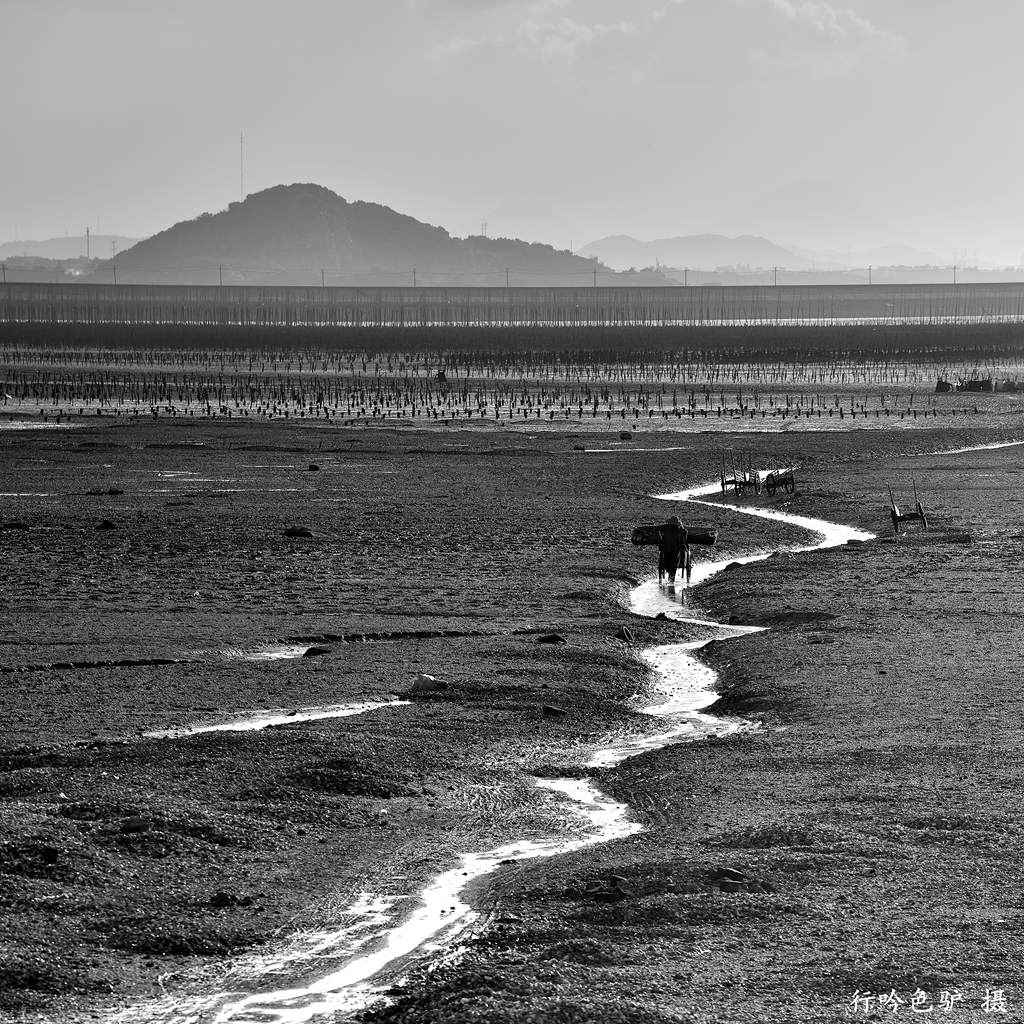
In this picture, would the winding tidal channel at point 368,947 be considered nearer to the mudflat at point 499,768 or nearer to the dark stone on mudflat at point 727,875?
the mudflat at point 499,768

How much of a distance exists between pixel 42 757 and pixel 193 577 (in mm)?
12046

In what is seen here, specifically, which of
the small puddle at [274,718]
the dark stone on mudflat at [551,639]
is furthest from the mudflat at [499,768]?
the dark stone on mudflat at [551,639]

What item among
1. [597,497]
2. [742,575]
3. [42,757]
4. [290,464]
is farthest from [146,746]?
[290,464]

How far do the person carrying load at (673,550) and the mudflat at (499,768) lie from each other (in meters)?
0.67

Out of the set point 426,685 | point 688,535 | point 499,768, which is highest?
point 688,535

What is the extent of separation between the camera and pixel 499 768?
637 inches

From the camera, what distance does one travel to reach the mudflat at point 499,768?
1070cm

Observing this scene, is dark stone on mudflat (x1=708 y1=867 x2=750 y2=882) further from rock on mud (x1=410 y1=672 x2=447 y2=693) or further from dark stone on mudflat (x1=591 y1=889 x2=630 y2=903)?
rock on mud (x1=410 y1=672 x2=447 y2=693)

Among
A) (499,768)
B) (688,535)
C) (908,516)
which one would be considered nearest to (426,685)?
(499,768)

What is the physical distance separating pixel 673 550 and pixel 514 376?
6591cm

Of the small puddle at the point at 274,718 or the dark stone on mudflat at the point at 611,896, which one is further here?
the small puddle at the point at 274,718

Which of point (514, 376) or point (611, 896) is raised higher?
point (514, 376)

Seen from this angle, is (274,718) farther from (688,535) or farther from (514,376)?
(514,376)

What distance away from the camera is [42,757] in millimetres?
15039
